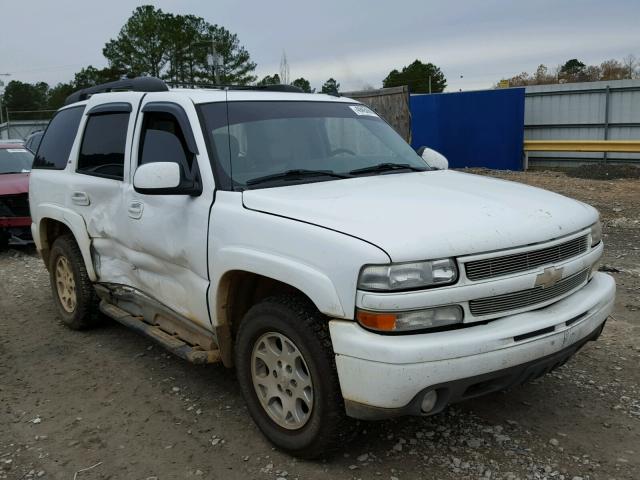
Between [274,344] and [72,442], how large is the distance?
4.54 ft

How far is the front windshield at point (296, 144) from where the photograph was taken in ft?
12.0

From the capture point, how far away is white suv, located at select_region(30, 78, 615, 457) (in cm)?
267

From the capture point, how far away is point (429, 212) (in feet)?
9.67

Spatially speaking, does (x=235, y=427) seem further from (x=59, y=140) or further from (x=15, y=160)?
(x=15, y=160)

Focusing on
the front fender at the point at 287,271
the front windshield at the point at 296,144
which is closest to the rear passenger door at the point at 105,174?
the front windshield at the point at 296,144

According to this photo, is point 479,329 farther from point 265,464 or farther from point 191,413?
point 191,413

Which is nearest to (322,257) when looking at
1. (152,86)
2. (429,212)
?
(429,212)

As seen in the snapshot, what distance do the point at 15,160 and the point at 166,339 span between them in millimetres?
7780


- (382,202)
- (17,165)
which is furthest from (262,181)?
(17,165)

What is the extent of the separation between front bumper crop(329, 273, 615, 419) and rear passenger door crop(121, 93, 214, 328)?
119 cm

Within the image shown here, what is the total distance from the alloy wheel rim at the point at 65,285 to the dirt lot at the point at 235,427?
479 millimetres

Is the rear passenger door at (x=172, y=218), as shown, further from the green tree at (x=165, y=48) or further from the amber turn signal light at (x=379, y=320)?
the green tree at (x=165, y=48)

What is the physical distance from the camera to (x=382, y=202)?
3.11 metres

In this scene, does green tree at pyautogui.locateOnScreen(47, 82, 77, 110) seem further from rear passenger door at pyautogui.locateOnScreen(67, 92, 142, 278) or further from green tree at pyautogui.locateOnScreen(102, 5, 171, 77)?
rear passenger door at pyautogui.locateOnScreen(67, 92, 142, 278)
